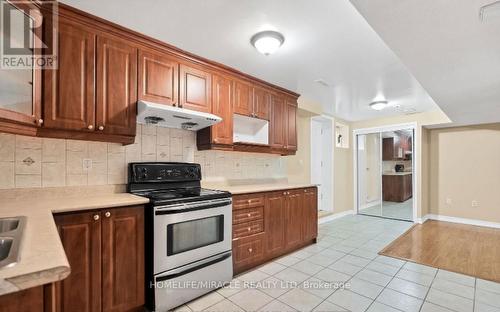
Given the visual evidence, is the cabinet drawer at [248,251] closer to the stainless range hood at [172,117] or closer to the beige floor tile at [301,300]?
the beige floor tile at [301,300]

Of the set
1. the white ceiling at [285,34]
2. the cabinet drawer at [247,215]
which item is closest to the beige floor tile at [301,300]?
the cabinet drawer at [247,215]

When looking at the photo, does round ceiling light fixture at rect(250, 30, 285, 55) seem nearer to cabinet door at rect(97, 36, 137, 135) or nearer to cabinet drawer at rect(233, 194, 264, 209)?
cabinet door at rect(97, 36, 137, 135)

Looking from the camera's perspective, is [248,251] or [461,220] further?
[461,220]

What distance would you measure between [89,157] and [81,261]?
0.95 metres

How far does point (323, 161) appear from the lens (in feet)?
17.9

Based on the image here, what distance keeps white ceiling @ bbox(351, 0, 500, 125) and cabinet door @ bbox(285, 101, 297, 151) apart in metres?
1.70

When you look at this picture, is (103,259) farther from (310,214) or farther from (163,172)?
(310,214)

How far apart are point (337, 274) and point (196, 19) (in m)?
2.89

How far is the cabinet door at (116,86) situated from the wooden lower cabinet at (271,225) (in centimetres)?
133

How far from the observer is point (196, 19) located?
189cm

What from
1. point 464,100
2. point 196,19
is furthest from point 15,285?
point 464,100

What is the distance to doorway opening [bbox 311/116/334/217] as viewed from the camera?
5285 millimetres

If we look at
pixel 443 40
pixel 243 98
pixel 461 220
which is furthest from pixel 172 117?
pixel 461 220

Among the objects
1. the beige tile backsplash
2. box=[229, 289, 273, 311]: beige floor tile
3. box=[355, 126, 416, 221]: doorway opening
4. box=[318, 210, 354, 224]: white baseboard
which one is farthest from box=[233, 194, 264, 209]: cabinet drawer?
box=[355, 126, 416, 221]: doorway opening
